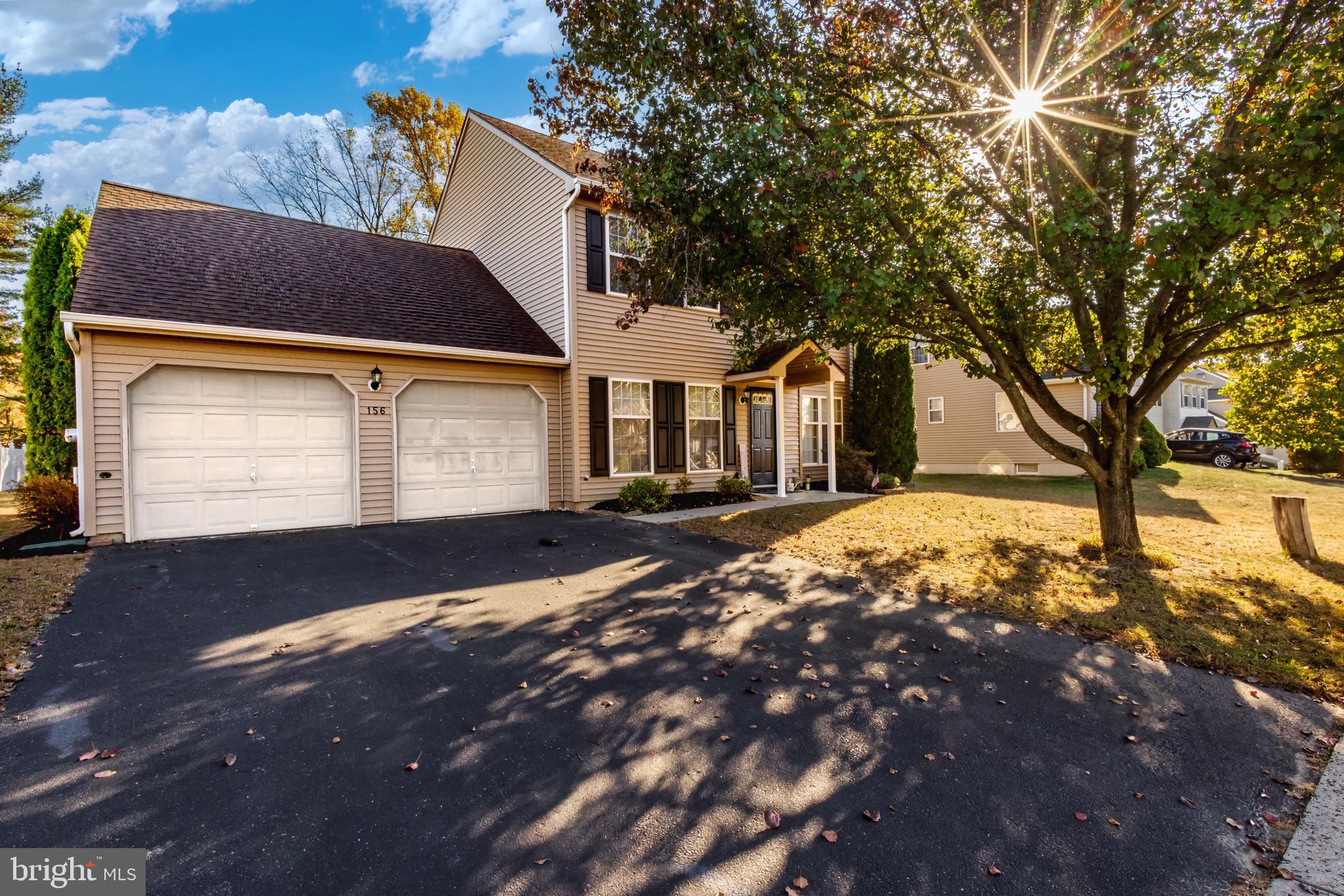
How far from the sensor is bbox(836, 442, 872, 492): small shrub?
1439 cm

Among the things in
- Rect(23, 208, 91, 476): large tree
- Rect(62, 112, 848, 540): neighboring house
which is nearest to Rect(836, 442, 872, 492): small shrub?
Rect(62, 112, 848, 540): neighboring house

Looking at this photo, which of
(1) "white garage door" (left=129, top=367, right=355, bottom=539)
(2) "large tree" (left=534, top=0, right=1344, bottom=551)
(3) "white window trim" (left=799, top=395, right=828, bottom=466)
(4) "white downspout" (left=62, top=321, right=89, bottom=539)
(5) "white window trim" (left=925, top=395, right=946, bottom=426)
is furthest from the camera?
(5) "white window trim" (left=925, top=395, right=946, bottom=426)

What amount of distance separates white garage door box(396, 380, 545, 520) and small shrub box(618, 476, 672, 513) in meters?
1.64

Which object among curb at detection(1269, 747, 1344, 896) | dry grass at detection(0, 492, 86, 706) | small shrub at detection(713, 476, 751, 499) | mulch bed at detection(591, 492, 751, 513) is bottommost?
curb at detection(1269, 747, 1344, 896)

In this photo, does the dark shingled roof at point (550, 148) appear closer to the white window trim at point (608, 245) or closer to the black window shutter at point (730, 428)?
the white window trim at point (608, 245)

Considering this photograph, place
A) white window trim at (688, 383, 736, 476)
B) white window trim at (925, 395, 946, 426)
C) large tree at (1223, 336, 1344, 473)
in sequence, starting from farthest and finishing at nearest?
white window trim at (925, 395, 946, 426), white window trim at (688, 383, 736, 476), large tree at (1223, 336, 1344, 473)

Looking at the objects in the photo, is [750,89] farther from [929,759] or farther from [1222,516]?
[1222,516]

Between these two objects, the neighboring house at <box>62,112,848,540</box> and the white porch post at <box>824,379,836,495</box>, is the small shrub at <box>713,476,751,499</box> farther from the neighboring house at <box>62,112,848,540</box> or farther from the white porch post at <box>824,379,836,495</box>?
the white porch post at <box>824,379,836,495</box>

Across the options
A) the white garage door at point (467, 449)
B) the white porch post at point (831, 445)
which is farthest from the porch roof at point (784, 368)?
the white garage door at point (467, 449)

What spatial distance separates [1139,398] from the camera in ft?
22.4

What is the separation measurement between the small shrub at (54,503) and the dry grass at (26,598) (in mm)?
2080

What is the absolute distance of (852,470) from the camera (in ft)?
47.6

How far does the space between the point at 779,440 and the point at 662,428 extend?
2.65 m

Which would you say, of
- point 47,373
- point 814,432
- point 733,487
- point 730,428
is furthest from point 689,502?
point 47,373
